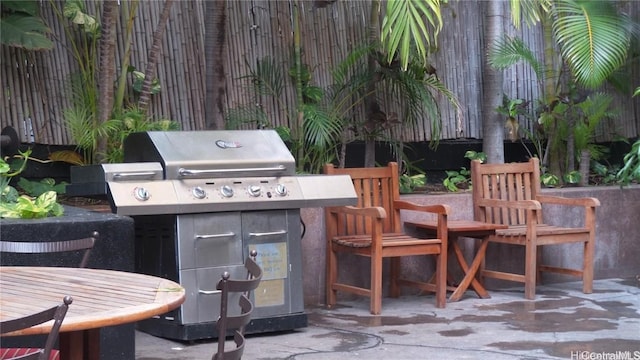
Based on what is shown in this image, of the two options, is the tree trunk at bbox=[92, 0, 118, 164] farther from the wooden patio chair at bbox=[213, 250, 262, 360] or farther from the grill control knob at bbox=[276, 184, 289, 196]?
the wooden patio chair at bbox=[213, 250, 262, 360]

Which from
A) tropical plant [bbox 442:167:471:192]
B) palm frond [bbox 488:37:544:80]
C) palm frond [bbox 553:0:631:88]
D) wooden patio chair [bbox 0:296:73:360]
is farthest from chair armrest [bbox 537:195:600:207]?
wooden patio chair [bbox 0:296:73:360]

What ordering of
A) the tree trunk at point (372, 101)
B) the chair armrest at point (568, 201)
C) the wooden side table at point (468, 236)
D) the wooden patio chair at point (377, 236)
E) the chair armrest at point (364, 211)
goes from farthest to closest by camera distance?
the tree trunk at point (372, 101) → the chair armrest at point (568, 201) → the wooden side table at point (468, 236) → the wooden patio chair at point (377, 236) → the chair armrest at point (364, 211)

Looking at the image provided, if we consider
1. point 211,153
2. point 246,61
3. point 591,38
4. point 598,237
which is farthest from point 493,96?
point 211,153

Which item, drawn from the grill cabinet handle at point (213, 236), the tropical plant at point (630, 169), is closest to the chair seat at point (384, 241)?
the grill cabinet handle at point (213, 236)

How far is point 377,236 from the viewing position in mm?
6316

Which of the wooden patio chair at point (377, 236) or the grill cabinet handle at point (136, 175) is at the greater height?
the grill cabinet handle at point (136, 175)

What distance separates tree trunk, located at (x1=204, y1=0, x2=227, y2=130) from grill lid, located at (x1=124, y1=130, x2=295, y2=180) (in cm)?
145

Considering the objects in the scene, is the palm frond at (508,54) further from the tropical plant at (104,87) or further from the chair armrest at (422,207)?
the tropical plant at (104,87)

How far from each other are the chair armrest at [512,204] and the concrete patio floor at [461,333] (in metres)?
0.73

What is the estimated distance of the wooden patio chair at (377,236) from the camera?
6422 mm

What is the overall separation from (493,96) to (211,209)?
371 cm

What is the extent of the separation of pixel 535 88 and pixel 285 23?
2.60 m

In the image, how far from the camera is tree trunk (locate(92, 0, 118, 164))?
6.67 metres

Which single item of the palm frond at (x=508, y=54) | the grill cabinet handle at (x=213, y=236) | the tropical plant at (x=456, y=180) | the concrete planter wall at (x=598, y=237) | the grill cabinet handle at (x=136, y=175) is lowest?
the concrete planter wall at (x=598, y=237)
